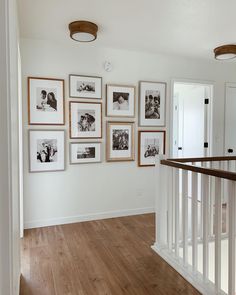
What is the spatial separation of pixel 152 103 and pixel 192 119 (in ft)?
3.94

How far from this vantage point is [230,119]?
4.54 m

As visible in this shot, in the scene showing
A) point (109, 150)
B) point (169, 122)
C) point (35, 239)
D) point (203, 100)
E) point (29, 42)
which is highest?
point (29, 42)

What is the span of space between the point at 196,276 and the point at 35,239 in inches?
73.7

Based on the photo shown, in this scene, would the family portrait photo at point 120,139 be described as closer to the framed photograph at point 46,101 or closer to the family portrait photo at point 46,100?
the framed photograph at point 46,101

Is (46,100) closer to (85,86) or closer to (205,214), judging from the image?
(85,86)

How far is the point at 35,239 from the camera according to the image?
2977 mm

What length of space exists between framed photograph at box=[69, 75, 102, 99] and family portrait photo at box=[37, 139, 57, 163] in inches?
28.6

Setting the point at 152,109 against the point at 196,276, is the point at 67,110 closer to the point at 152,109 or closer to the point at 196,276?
the point at 152,109

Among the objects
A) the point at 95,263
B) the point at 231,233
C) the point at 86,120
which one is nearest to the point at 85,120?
the point at 86,120

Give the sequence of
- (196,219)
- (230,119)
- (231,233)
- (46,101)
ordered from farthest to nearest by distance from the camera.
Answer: (230,119)
(46,101)
(196,219)
(231,233)

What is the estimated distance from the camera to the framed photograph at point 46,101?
10.7 ft

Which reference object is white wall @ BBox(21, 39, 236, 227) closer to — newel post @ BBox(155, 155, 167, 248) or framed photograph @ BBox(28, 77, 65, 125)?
framed photograph @ BBox(28, 77, 65, 125)

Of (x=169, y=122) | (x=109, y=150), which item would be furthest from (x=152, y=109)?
(x=109, y=150)

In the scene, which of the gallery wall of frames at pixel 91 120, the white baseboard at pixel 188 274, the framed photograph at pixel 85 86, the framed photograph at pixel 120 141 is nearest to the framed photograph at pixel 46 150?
the gallery wall of frames at pixel 91 120
